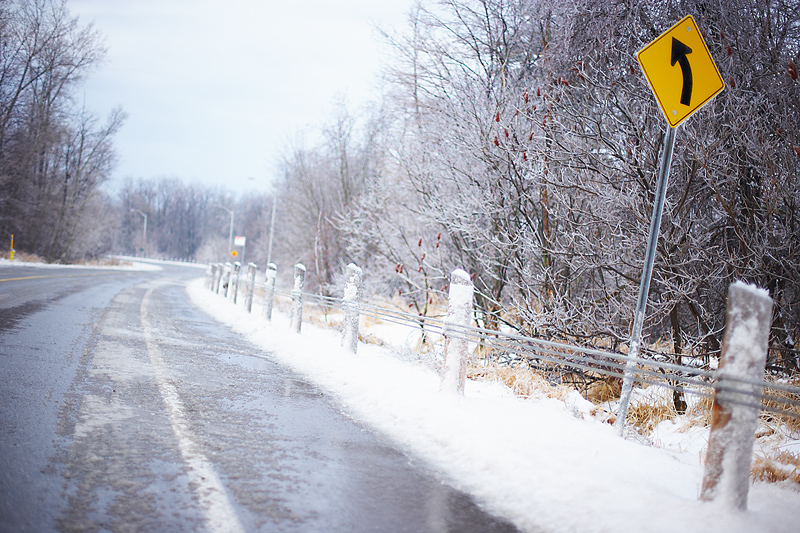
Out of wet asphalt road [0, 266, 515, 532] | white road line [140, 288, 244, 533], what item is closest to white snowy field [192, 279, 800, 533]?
wet asphalt road [0, 266, 515, 532]

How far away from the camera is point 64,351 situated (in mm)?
6691

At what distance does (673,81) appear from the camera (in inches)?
175

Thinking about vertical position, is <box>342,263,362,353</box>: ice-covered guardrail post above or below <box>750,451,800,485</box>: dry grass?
above

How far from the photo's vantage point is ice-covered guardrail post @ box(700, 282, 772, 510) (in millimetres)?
3000

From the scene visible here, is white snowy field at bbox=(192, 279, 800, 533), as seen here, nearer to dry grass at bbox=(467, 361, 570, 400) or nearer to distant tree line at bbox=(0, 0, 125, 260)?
dry grass at bbox=(467, 361, 570, 400)

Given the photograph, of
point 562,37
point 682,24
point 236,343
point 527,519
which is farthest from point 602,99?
point 236,343

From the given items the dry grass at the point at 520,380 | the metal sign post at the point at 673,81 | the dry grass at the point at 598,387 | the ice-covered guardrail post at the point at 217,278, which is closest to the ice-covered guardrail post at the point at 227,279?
the ice-covered guardrail post at the point at 217,278

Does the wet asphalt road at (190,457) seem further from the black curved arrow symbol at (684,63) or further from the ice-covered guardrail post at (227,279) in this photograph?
the ice-covered guardrail post at (227,279)

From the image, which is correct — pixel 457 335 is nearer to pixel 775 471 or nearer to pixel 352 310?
pixel 775 471

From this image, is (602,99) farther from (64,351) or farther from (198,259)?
(198,259)

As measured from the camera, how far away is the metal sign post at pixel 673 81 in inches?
170

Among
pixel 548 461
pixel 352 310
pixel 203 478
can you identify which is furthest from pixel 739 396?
pixel 352 310

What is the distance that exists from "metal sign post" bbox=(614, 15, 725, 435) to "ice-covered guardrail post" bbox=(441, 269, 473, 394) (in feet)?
5.40

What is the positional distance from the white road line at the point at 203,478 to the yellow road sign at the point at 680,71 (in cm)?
427
